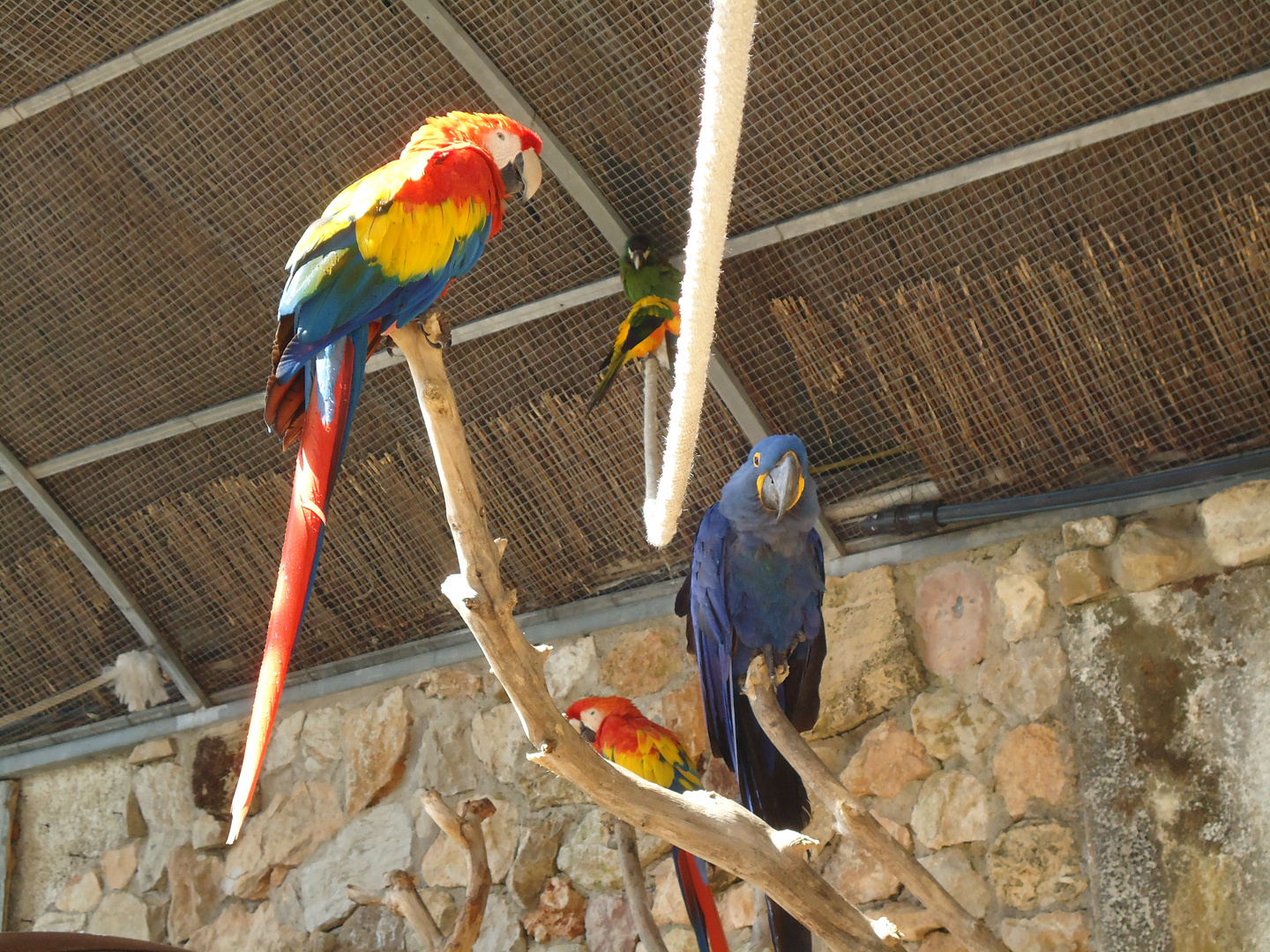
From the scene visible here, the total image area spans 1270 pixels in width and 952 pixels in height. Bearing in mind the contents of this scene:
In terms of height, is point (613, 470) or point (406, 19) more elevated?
point (406, 19)

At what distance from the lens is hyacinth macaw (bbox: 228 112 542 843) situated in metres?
1.83

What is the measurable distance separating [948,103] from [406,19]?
1.19 metres

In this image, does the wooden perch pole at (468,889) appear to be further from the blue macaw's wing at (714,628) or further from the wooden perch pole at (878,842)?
the wooden perch pole at (878,842)

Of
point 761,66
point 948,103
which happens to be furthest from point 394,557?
point 948,103

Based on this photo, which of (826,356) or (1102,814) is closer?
(1102,814)

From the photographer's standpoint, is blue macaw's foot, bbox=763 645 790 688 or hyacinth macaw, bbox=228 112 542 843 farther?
blue macaw's foot, bbox=763 645 790 688

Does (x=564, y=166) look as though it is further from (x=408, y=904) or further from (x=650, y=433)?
(x=408, y=904)

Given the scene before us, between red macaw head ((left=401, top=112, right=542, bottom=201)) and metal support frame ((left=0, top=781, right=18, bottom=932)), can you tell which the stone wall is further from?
red macaw head ((left=401, top=112, right=542, bottom=201))

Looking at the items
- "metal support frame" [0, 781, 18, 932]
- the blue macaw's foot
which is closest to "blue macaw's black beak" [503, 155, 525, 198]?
the blue macaw's foot

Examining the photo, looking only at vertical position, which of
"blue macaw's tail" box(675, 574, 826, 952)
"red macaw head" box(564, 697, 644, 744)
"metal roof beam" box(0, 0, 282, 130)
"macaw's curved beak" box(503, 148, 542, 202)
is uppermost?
"metal roof beam" box(0, 0, 282, 130)

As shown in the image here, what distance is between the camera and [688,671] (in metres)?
3.10

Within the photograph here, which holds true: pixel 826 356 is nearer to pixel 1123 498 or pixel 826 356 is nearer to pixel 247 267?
pixel 1123 498

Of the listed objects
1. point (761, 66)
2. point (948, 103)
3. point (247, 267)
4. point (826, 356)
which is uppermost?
point (247, 267)

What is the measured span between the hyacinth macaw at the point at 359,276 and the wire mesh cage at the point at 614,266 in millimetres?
659
